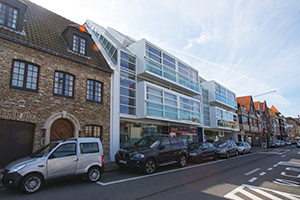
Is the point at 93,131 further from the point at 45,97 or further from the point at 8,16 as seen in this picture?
the point at 8,16

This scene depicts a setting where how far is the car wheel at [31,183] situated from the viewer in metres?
5.85

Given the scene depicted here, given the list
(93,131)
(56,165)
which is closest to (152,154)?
(56,165)

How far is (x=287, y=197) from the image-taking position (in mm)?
5750

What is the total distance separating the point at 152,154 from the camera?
9406mm

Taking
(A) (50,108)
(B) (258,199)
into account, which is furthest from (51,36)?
(B) (258,199)

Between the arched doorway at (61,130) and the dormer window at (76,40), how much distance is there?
189 inches

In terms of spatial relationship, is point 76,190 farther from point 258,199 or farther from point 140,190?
point 258,199

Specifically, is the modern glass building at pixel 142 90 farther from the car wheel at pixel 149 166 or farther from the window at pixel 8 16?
the window at pixel 8 16

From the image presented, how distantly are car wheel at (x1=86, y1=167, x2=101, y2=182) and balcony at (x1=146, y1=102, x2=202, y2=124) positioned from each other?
8.41 m

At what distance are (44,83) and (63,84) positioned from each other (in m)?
1.16

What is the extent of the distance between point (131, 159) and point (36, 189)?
3.91m

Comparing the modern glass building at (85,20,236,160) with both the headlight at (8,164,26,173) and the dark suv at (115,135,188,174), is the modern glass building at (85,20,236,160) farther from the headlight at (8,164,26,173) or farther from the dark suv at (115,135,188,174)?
the headlight at (8,164,26,173)

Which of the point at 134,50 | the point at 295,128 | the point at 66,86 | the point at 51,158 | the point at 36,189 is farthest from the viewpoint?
the point at 295,128

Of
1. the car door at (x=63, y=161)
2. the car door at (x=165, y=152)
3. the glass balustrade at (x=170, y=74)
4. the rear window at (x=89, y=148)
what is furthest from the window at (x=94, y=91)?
the car door at (x=63, y=161)
